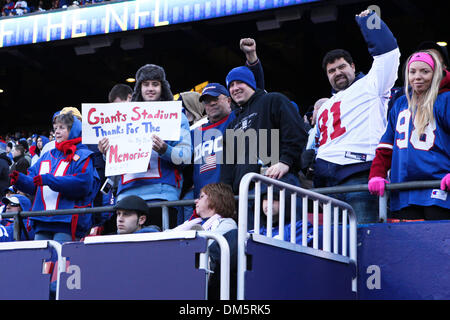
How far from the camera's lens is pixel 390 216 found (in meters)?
5.13

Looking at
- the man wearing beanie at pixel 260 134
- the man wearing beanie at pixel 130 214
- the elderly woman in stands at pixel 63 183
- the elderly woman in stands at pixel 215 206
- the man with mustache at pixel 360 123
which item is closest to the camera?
the elderly woman in stands at pixel 215 206

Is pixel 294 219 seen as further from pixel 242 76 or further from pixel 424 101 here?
pixel 242 76

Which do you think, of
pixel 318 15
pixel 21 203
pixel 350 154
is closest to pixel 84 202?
pixel 21 203

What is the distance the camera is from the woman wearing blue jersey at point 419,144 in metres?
4.67

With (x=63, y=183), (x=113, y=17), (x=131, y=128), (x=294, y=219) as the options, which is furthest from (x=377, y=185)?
(x=113, y=17)

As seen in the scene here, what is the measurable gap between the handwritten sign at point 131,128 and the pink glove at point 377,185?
193cm

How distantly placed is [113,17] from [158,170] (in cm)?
1032

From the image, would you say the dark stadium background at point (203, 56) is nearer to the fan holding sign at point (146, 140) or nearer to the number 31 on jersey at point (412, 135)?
the fan holding sign at point (146, 140)

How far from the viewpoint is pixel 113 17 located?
51.8 ft

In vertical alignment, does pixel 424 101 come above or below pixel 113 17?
below

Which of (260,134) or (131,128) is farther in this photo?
(131,128)

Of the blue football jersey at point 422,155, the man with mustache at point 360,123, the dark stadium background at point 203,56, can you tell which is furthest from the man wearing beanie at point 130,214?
the dark stadium background at point 203,56
